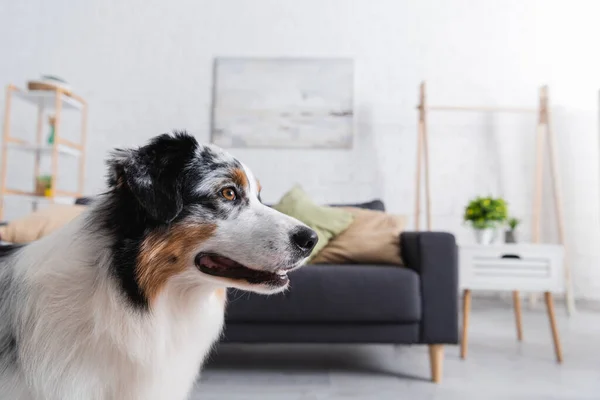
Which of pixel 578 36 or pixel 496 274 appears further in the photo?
pixel 578 36

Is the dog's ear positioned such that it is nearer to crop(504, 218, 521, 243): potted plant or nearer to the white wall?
crop(504, 218, 521, 243): potted plant

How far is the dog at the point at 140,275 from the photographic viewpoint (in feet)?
3.25

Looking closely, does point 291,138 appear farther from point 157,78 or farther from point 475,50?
point 475,50

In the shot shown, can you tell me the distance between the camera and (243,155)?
4359mm

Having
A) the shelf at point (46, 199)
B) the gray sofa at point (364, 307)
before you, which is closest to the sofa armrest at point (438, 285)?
the gray sofa at point (364, 307)

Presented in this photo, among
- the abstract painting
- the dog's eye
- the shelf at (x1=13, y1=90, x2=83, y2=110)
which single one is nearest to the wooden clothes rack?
the abstract painting

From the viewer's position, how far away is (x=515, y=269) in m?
2.60

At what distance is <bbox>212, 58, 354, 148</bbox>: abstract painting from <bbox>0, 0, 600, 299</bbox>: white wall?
0.10 meters

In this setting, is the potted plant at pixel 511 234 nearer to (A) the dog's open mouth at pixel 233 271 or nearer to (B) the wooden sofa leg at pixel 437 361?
(B) the wooden sofa leg at pixel 437 361

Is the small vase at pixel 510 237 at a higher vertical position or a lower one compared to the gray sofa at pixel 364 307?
higher

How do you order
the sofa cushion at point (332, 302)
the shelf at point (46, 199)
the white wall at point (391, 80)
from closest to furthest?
the sofa cushion at point (332, 302) → the shelf at point (46, 199) → the white wall at point (391, 80)

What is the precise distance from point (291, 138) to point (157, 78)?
1329mm

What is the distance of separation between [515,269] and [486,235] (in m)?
0.39

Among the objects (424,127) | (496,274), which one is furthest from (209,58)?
(496,274)
